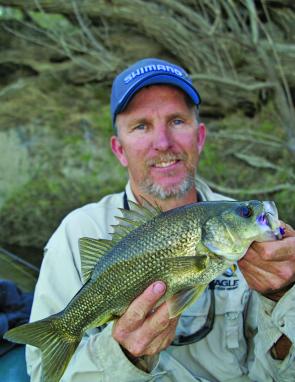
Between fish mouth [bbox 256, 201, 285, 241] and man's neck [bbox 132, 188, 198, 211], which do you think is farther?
man's neck [bbox 132, 188, 198, 211]

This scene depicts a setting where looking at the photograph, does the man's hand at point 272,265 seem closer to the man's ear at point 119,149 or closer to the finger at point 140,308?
the finger at point 140,308

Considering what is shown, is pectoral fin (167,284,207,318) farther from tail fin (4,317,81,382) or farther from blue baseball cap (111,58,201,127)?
blue baseball cap (111,58,201,127)

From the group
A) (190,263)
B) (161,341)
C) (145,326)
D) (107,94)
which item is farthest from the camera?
(107,94)

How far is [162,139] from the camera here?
2.83 metres

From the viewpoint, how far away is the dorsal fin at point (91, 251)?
211 cm

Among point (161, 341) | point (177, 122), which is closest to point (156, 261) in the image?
point (161, 341)

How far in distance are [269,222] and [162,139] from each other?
110 centimetres

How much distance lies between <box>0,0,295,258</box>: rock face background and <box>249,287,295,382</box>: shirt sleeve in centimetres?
418

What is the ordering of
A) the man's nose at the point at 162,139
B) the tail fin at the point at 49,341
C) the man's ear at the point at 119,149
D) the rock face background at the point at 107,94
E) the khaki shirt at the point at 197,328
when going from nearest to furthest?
the tail fin at the point at 49,341, the khaki shirt at the point at 197,328, the man's nose at the point at 162,139, the man's ear at the point at 119,149, the rock face background at the point at 107,94

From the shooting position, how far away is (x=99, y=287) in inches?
78.7

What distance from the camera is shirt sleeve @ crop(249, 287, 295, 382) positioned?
2119 millimetres

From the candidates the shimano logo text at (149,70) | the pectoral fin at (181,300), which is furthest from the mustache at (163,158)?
the pectoral fin at (181,300)

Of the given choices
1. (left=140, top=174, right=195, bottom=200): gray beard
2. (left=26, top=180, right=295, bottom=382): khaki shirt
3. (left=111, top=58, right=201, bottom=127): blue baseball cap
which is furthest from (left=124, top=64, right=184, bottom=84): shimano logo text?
(left=26, top=180, right=295, bottom=382): khaki shirt

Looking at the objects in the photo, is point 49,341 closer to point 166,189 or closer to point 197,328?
point 197,328
